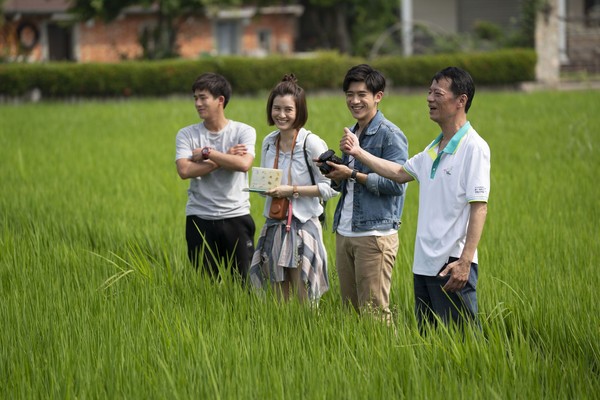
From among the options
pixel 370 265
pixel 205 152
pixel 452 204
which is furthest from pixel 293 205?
pixel 452 204

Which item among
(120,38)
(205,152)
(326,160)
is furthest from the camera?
(120,38)

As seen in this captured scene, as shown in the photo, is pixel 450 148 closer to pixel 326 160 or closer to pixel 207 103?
pixel 326 160

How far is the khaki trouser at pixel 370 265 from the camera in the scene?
183 inches

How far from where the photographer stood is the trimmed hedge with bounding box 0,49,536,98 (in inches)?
881

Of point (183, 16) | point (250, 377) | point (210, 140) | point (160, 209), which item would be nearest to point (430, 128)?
point (160, 209)

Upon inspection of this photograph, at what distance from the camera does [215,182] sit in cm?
565

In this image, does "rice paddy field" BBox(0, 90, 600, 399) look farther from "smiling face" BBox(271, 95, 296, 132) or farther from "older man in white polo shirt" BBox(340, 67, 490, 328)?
"smiling face" BBox(271, 95, 296, 132)

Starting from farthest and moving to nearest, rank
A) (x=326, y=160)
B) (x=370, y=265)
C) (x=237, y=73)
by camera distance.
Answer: (x=237, y=73) < (x=370, y=265) < (x=326, y=160)

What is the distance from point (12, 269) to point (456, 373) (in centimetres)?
299

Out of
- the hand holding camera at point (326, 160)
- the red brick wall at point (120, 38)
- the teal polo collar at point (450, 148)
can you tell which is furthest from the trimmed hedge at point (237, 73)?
the teal polo collar at point (450, 148)

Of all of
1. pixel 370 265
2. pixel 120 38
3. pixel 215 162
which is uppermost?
pixel 120 38

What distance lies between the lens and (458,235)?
4078mm

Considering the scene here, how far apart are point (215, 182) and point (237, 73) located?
57.4ft

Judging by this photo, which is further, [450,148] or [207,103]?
[207,103]
